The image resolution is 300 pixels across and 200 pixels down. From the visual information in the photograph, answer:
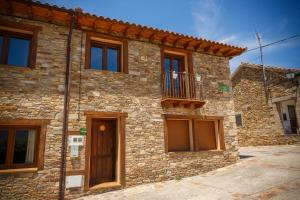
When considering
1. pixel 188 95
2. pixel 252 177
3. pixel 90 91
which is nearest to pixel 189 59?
pixel 188 95

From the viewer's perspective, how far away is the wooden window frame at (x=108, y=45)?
7379mm

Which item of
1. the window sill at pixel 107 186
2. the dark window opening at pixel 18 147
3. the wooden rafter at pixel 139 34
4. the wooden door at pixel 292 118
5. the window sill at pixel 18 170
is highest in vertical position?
the wooden rafter at pixel 139 34

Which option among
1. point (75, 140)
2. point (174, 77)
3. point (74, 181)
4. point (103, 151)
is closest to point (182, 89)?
point (174, 77)

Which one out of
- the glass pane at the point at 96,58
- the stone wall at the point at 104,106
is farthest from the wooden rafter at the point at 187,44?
the glass pane at the point at 96,58

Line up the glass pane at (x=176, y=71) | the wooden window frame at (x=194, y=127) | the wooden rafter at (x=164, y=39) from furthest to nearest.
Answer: the glass pane at (x=176, y=71)
the wooden rafter at (x=164, y=39)
the wooden window frame at (x=194, y=127)

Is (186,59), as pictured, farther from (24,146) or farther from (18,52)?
(24,146)

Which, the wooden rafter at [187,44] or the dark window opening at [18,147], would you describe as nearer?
the dark window opening at [18,147]

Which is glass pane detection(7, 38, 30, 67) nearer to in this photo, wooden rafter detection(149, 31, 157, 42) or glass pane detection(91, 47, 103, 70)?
glass pane detection(91, 47, 103, 70)

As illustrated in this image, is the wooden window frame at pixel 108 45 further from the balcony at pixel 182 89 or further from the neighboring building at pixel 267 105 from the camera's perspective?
the neighboring building at pixel 267 105

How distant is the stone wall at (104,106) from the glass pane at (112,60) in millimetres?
474

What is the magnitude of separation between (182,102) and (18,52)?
19.1 feet

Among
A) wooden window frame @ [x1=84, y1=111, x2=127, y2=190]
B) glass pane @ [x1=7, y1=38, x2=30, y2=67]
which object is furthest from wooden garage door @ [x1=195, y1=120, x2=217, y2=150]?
glass pane @ [x1=7, y1=38, x2=30, y2=67]

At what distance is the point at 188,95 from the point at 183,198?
427 cm

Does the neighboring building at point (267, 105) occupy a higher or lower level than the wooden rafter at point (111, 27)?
lower
